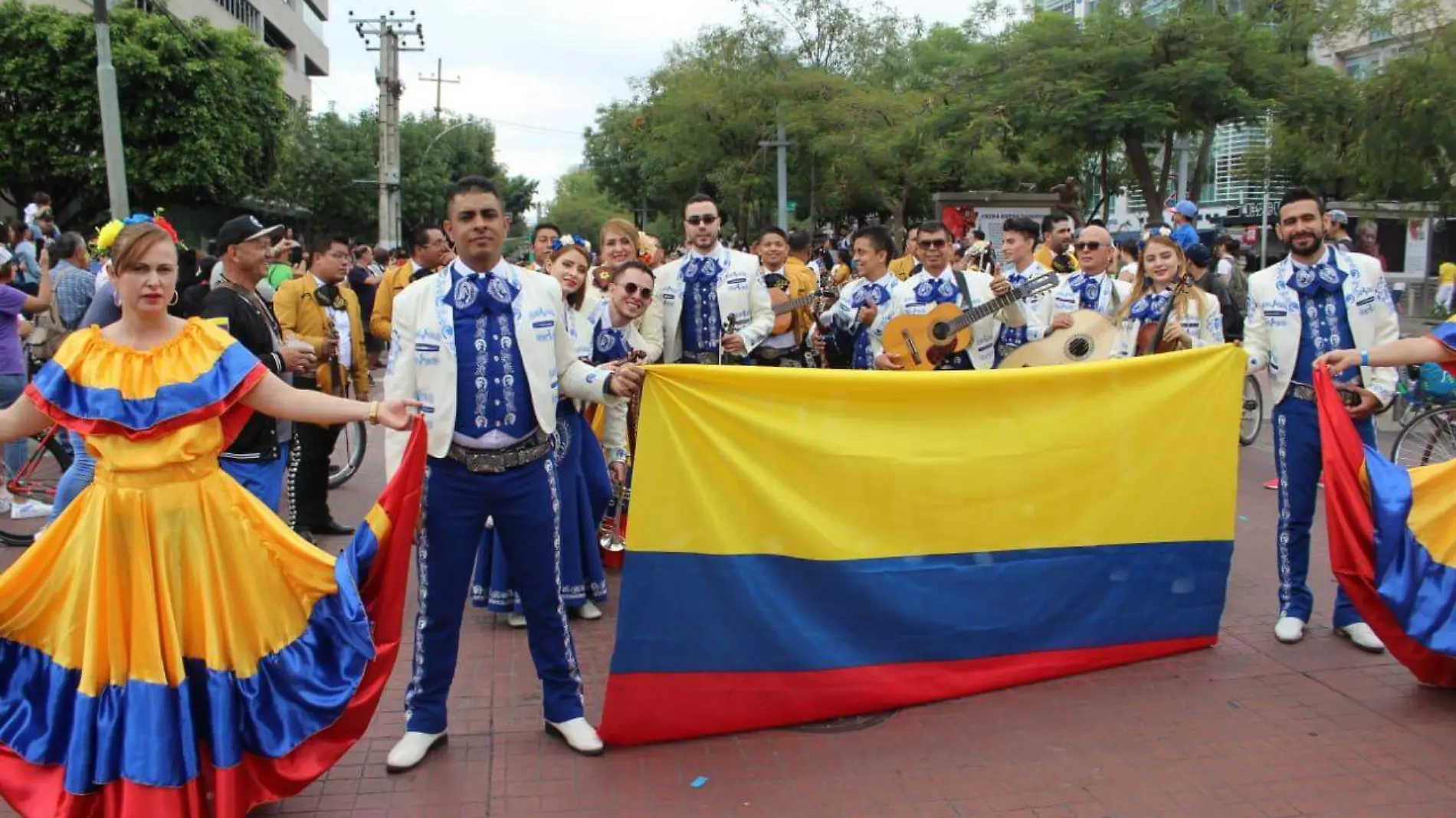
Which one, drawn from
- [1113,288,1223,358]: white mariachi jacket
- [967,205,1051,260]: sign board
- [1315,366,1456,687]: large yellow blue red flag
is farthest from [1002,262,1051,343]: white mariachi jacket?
[967,205,1051,260]: sign board

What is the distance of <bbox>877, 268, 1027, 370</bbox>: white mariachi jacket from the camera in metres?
7.27

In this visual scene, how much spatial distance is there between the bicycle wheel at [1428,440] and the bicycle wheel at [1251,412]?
201 cm

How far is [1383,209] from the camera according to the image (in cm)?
2567

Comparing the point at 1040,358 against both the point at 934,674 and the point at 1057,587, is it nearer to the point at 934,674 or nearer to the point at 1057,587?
the point at 1057,587

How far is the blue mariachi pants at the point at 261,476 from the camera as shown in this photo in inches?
201

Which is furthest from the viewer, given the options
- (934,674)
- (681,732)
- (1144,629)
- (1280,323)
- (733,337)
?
(733,337)

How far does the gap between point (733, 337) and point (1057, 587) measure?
2.57m

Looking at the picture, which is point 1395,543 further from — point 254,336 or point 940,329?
point 254,336

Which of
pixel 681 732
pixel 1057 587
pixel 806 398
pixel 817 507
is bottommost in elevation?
pixel 681 732

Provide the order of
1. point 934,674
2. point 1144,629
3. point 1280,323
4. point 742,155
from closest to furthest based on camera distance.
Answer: point 934,674 → point 1144,629 → point 1280,323 → point 742,155

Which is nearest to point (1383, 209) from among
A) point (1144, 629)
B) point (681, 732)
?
point (1144, 629)

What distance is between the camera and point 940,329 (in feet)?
23.6

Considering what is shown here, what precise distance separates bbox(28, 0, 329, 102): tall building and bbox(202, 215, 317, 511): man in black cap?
39.3 meters

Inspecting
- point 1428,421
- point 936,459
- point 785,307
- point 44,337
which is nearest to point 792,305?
point 785,307
